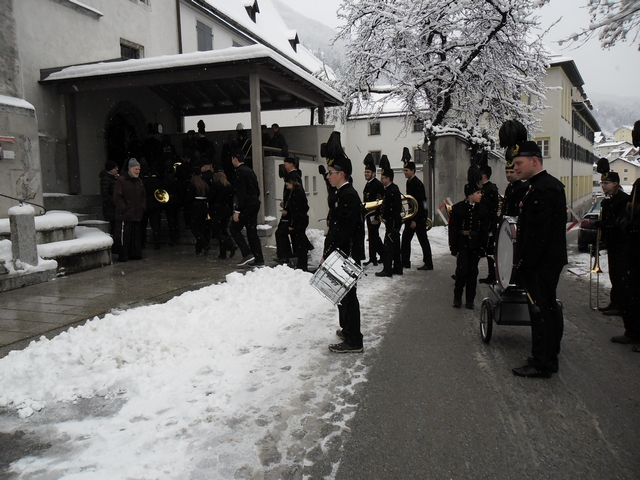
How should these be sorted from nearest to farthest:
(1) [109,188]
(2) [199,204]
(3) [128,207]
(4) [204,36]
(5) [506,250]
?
(5) [506,250], (3) [128,207], (2) [199,204], (1) [109,188], (4) [204,36]

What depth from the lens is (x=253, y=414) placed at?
12.5 ft

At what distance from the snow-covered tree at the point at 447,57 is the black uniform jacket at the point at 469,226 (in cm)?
1265

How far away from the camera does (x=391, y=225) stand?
963 centimetres

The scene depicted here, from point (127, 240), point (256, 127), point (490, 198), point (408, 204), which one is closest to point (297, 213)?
point (408, 204)

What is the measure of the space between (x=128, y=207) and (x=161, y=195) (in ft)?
4.62

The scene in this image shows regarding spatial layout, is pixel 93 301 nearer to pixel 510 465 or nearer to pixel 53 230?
pixel 53 230

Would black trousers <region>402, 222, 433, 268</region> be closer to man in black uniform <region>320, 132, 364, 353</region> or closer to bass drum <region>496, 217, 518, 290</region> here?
bass drum <region>496, 217, 518, 290</region>

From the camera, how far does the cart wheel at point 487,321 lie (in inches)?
212

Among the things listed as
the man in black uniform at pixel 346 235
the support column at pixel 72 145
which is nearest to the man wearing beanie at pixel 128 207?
the support column at pixel 72 145

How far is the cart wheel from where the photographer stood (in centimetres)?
539

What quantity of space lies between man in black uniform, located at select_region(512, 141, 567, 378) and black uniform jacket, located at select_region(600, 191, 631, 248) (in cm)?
270

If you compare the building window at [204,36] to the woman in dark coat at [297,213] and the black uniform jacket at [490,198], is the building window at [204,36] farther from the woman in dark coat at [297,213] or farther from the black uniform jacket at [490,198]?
the black uniform jacket at [490,198]

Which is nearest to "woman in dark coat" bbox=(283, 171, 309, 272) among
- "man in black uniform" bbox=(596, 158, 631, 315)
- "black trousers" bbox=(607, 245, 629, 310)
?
"man in black uniform" bbox=(596, 158, 631, 315)

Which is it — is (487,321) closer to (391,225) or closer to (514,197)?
(514,197)
